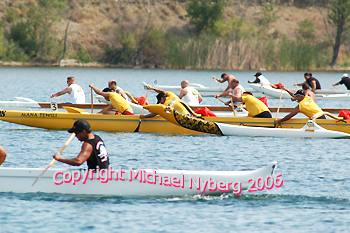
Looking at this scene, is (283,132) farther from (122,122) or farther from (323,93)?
(323,93)

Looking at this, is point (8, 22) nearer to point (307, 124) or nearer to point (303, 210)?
point (307, 124)

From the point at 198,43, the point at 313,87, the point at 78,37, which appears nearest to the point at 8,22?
the point at 78,37

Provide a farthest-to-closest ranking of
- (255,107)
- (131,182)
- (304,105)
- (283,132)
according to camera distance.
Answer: (255,107) < (283,132) < (304,105) < (131,182)

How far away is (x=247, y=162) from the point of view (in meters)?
13.9

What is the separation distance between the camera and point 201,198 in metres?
10.1

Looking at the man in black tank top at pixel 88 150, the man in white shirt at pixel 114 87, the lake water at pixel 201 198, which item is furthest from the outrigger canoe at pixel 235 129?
the man in black tank top at pixel 88 150

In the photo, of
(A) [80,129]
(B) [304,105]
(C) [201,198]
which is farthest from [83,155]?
(B) [304,105]

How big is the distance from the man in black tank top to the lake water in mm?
741

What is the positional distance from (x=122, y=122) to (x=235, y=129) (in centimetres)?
351

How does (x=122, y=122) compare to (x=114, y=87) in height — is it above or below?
below

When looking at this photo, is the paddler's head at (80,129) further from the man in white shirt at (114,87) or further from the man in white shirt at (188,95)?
the man in white shirt at (188,95)

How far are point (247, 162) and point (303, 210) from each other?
4301mm

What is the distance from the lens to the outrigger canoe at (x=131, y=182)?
984 cm

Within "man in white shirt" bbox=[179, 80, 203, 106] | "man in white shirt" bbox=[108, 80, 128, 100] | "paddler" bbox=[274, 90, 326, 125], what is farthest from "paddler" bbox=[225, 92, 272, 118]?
"man in white shirt" bbox=[108, 80, 128, 100]
